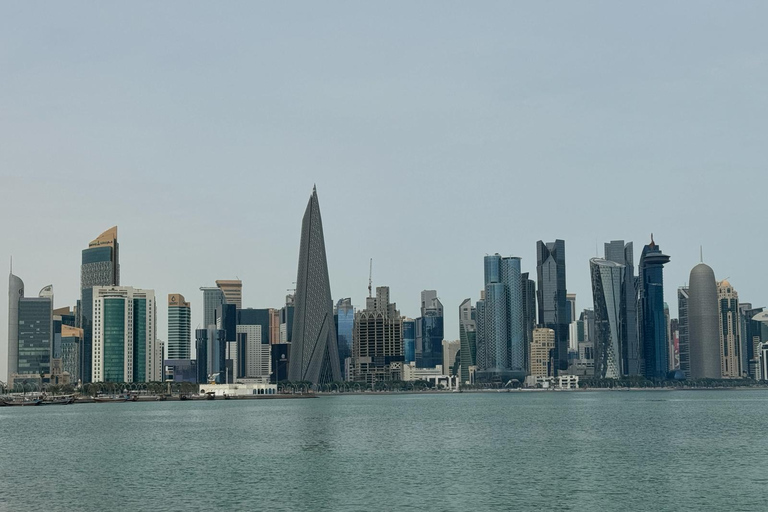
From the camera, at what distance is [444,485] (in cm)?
9181

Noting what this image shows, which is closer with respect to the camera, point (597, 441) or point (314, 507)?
point (314, 507)

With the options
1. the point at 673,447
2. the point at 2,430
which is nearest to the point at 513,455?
the point at 673,447

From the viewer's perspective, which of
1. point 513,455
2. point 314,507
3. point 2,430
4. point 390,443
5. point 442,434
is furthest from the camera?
point 2,430

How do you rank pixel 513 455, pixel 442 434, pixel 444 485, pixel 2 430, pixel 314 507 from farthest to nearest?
pixel 2 430, pixel 442 434, pixel 513 455, pixel 444 485, pixel 314 507

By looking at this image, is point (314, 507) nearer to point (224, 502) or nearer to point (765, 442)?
point (224, 502)

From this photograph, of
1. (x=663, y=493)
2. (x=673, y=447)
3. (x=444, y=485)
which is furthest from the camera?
(x=673, y=447)

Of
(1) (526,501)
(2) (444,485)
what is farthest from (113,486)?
(1) (526,501)

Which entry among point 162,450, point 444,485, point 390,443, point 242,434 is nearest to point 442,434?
point 390,443

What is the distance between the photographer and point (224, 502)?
82688 mm

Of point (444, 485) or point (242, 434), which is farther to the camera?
point (242, 434)

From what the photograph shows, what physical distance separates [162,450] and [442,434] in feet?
154

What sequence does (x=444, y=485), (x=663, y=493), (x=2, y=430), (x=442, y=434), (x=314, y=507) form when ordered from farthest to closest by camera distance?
1. (x=2, y=430)
2. (x=442, y=434)
3. (x=444, y=485)
4. (x=663, y=493)
5. (x=314, y=507)

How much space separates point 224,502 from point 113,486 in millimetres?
16263

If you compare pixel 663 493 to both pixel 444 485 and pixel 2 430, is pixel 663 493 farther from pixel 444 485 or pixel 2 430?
pixel 2 430
